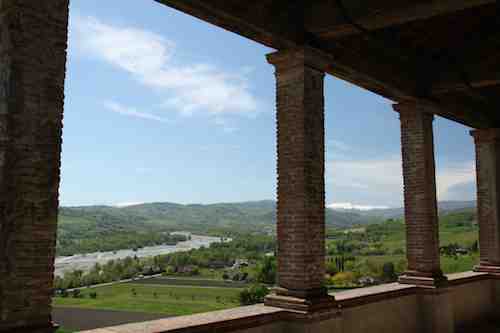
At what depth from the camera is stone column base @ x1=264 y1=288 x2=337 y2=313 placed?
627 cm

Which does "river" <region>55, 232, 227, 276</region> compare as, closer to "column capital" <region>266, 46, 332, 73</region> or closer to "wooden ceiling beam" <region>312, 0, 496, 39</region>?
"column capital" <region>266, 46, 332, 73</region>

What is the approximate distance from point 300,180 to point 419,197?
4.08 metres

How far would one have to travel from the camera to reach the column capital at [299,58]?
22.3ft

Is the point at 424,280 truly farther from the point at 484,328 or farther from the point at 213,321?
the point at 213,321

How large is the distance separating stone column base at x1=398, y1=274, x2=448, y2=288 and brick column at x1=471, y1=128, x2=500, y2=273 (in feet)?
11.4

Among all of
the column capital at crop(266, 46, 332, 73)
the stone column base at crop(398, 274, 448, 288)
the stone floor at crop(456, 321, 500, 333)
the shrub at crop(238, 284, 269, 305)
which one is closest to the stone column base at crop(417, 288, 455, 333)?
the stone column base at crop(398, 274, 448, 288)

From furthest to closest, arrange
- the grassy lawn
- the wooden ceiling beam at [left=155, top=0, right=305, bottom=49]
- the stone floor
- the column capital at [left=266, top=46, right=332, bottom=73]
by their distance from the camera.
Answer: the grassy lawn < the stone floor < the column capital at [left=266, top=46, right=332, bottom=73] < the wooden ceiling beam at [left=155, top=0, right=305, bottom=49]

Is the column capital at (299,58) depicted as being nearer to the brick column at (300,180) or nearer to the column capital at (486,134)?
the brick column at (300,180)

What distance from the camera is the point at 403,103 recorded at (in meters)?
9.77

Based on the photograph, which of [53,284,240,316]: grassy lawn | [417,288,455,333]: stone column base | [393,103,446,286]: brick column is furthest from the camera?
[53,284,240,316]: grassy lawn

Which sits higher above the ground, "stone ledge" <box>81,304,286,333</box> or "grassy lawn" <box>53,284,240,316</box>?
"stone ledge" <box>81,304,286,333</box>

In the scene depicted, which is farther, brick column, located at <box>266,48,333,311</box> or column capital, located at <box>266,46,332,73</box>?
column capital, located at <box>266,46,332,73</box>

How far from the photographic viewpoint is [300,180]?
21.8 feet

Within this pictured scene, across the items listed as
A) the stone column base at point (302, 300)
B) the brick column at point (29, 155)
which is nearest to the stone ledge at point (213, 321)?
the stone column base at point (302, 300)
